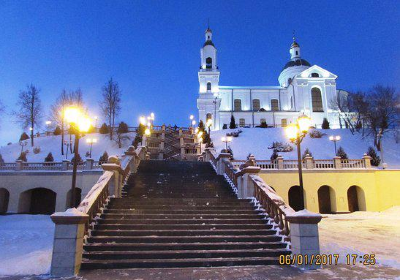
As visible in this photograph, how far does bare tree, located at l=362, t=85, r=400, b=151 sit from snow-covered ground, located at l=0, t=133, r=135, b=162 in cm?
3844

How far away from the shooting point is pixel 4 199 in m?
29.2

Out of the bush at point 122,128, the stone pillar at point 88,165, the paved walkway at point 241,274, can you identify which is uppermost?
the bush at point 122,128

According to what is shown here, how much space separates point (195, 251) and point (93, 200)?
151 inches

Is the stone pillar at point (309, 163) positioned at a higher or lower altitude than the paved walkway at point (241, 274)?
higher

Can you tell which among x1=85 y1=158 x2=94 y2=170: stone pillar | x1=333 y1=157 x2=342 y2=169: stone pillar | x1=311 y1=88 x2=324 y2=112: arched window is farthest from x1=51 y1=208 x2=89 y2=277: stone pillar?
x1=311 y1=88 x2=324 y2=112: arched window

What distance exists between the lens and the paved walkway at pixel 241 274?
700 cm

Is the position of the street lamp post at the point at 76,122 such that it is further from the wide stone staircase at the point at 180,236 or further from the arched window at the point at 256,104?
the arched window at the point at 256,104

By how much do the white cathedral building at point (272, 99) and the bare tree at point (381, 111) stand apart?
35.2 ft

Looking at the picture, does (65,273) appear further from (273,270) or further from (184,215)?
(273,270)

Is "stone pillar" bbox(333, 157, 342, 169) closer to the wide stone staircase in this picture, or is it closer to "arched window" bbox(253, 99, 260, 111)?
the wide stone staircase

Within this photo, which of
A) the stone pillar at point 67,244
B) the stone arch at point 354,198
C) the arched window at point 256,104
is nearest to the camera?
the stone pillar at point 67,244

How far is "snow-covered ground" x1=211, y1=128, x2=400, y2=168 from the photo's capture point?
37.6 m

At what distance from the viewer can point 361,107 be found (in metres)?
51.9

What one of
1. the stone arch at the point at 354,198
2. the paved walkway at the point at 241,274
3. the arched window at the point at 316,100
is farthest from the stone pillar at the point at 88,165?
the arched window at the point at 316,100
